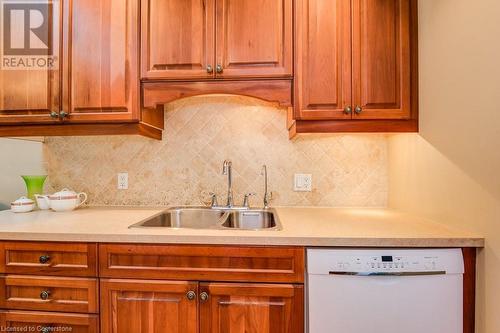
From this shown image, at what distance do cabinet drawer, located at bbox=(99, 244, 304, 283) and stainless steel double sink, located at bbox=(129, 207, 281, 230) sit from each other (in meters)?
0.49

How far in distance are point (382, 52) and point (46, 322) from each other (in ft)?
6.67

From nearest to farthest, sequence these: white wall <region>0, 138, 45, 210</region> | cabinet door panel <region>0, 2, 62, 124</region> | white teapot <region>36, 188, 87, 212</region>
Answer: cabinet door panel <region>0, 2, 62, 124</region> < white teapot <region>36, 188, 87, 212</region> < white wall <region>0, 138, 45, 210</region>

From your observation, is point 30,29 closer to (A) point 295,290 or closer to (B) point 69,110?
(B) point 69,110

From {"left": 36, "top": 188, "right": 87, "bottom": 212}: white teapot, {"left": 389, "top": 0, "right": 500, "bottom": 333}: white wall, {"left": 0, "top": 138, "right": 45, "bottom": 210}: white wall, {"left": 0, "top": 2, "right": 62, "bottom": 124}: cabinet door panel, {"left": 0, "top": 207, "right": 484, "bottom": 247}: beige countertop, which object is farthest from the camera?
{"left": 0, "top": 138, "right": 45, "bottom": 210}: white wall

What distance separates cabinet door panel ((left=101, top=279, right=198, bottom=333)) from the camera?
3.73 feet

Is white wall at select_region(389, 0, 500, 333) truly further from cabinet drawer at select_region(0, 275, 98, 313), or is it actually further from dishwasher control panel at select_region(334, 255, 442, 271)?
cabinet drawer at select_region(0, 275, 98, 313)

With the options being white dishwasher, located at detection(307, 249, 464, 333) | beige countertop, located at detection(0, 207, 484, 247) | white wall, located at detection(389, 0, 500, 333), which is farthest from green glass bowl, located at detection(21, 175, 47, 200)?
white wall, located at detection(389, 0, 500, 333)

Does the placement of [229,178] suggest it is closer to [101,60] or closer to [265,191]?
[265,191]

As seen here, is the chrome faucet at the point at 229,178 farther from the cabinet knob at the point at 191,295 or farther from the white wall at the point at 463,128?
the white wall at the point at 463,128

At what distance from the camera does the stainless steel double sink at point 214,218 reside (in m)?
1.70

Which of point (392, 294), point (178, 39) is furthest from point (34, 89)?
point (392, 294)

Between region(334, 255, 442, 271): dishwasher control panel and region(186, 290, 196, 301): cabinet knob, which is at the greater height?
region(334, 255, 442, 271): dishwasher control panel

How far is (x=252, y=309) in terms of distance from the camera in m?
1.12

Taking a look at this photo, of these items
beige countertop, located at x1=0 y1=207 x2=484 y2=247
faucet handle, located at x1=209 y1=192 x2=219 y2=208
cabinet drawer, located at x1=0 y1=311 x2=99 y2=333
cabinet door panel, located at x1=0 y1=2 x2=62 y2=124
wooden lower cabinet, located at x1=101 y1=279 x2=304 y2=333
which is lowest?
cabinet drawer, located at x1=0 y1=311 x2=99 y2=333
